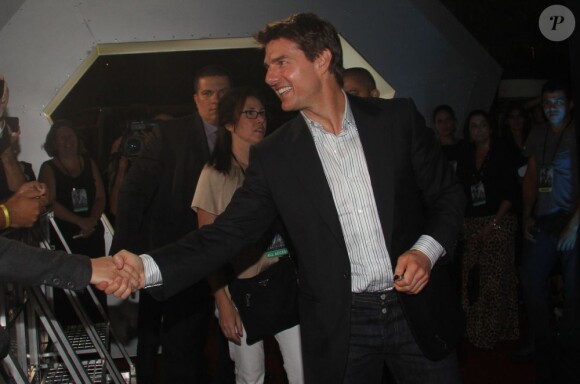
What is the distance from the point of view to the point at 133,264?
2289mm

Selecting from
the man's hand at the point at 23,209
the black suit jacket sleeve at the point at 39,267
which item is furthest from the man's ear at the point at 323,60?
the man's hand at the point at 23,209

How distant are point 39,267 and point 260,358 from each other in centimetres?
141

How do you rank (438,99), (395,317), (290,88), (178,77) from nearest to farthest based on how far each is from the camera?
(395,317) < (290,88) < (438,99) < (178,77)

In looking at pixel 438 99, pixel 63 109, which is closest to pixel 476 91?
pixel 438 99

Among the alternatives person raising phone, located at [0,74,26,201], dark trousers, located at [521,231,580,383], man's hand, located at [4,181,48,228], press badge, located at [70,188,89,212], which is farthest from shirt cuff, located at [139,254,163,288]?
press badge, located at [70,188,89,212]

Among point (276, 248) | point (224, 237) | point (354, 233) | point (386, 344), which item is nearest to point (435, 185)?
point (354, 233)

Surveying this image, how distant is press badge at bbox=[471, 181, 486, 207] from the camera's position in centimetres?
500

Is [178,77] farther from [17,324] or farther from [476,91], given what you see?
[17,324]

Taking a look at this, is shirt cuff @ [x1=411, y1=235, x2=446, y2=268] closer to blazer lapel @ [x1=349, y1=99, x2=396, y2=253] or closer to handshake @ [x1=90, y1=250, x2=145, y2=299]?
blazer lapel @ [x1=349, y1=99, x2=396, y2=253]

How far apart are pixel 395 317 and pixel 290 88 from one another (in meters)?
0.96

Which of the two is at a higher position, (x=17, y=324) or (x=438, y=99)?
(x=438, y=99)

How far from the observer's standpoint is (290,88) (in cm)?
244

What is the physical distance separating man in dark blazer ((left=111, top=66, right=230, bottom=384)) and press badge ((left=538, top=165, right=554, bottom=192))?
2416 millimetres

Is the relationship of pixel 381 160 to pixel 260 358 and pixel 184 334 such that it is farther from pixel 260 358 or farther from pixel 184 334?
pixel 184 334
